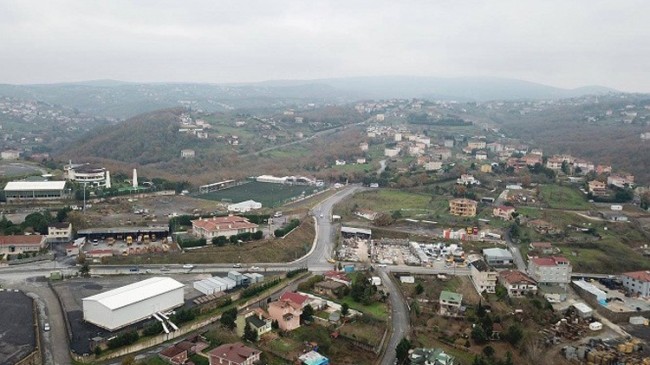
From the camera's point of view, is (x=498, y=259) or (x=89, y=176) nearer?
(x=498, y=259)

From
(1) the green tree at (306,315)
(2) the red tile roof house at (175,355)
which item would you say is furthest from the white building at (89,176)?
(2) the red tile roof house at (175,355)

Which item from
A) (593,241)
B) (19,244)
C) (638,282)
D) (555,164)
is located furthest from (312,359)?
(555,164)

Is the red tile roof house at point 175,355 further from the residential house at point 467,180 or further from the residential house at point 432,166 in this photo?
the residential house at point 432,166

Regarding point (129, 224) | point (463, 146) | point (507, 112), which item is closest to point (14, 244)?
point (129, 224)

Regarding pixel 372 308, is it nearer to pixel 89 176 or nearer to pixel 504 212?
pixel 504 212

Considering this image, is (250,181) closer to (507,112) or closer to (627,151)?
(627,151)

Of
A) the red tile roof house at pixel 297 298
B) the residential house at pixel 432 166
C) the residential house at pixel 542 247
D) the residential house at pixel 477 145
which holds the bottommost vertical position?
the residential house at pixel 542 247
